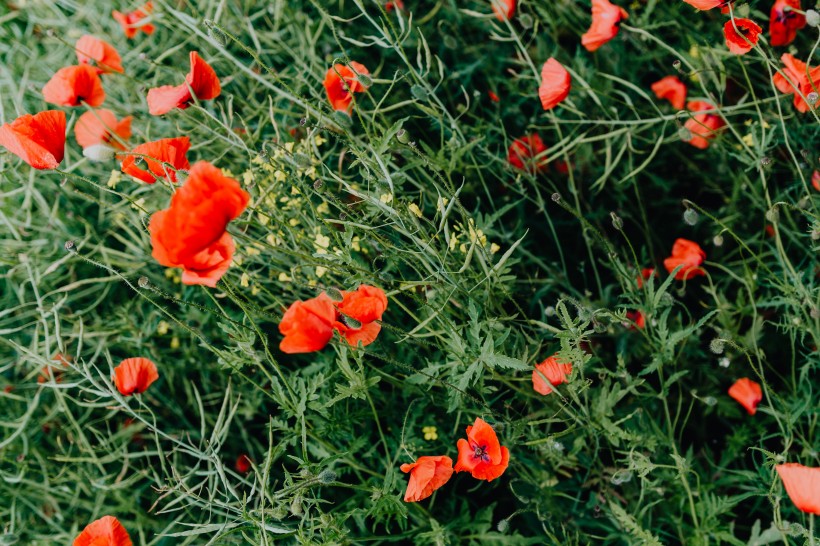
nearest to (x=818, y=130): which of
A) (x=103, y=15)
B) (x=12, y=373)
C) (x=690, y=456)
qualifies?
(x=690, y=456)

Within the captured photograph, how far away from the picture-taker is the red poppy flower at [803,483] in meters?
0.98

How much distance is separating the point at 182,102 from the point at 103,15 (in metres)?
0.88

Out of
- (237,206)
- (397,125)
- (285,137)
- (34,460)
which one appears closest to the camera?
(237,206)

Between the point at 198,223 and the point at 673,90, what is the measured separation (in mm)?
1220

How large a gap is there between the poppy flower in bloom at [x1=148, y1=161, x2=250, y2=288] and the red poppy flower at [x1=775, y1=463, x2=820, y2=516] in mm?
873

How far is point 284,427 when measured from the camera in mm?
1182

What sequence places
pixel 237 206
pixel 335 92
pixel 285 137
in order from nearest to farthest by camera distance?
pixel 237 206, pixel 335 92, pixel 285 137

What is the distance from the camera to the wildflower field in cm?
108

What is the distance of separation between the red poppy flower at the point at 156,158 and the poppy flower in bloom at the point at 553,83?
0.68 meters

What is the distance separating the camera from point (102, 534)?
109 centimetres

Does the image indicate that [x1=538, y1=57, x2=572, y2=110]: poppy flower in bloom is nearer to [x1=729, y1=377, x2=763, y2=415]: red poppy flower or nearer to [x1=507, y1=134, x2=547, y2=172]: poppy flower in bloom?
[x1=507, y1=134, x2=547, y2=172]: poppy flower in bloom

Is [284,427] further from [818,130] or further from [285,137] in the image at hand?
[818,130]

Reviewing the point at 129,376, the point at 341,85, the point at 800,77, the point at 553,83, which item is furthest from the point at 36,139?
the point at 800,77

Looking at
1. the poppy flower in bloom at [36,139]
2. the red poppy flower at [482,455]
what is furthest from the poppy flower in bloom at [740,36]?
the poppy flower in bloom at [36,139]
